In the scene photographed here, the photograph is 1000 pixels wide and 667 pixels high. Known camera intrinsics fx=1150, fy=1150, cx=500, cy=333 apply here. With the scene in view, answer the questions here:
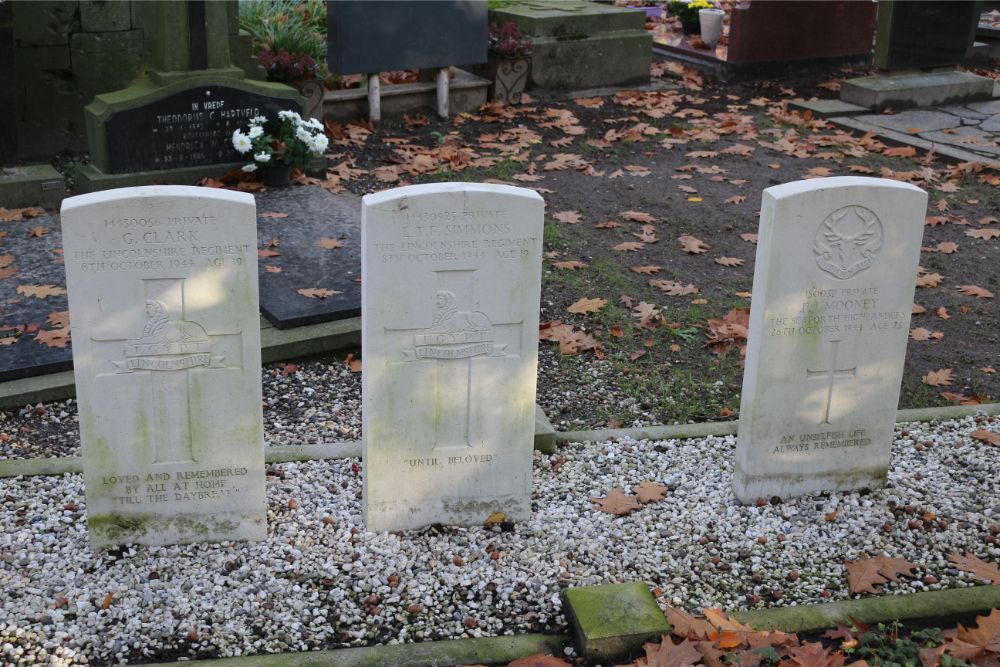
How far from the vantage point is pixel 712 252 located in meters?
7.60


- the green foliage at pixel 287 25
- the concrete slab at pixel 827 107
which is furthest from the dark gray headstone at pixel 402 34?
the concrete slab at pixel 827 107

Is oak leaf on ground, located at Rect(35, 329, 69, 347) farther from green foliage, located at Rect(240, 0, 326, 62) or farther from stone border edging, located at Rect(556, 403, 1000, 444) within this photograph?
green foliage, located at Rect(240, 0, 326, 62)

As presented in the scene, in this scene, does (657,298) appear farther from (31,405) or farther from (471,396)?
(31,405)

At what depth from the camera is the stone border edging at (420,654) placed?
3561mm

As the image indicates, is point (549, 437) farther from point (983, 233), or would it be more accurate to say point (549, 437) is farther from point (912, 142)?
point (912, 142)

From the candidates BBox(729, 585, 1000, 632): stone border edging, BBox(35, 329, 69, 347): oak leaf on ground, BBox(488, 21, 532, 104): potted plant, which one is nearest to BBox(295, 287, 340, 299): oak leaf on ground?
BBox(35, 329, 69, 347): oak leaf on ground

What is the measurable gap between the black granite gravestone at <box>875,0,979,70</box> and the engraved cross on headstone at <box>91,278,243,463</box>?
922cm

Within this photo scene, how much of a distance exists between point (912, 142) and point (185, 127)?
6160mm

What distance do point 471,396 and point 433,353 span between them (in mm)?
241

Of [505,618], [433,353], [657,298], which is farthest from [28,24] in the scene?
[505,618]

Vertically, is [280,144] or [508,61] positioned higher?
[508,61]

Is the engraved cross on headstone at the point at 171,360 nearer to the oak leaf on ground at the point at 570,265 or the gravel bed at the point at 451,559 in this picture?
the gravel bed at the point at 451,559

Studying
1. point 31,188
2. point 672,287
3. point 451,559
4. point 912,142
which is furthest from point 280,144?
point 912,142

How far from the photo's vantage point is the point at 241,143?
328 inches
